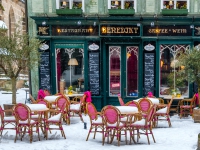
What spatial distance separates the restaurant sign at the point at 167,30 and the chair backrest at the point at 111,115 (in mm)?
6229

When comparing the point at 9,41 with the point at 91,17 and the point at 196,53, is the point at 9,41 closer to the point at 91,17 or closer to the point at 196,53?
the point at 91,17

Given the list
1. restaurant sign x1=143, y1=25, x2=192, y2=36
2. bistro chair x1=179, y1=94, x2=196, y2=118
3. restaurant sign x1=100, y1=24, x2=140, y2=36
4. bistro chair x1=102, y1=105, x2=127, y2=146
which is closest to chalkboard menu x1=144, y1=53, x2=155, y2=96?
restaurant sign x1=143, y1=25, x2=192, y2=36

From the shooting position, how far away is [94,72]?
14.4 m

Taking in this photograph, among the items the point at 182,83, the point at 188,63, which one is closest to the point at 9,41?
the point at 188,63

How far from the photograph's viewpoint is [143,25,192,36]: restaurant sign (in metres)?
13.9

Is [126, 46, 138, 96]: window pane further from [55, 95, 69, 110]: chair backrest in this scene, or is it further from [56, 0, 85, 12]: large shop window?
[55, 95, 69, 110]: chair backrest

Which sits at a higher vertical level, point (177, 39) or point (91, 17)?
point (91, 17)

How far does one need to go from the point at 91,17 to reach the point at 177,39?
365cm

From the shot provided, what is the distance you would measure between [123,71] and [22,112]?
6.38m

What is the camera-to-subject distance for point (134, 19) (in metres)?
13.9

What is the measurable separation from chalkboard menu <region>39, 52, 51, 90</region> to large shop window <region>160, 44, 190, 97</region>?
4.78m

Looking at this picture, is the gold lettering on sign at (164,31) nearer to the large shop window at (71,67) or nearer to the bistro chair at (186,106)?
the bistro chair at (186,106)

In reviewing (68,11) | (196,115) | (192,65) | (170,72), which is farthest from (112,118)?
(68,11)

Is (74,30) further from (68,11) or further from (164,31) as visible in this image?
(164,31)
